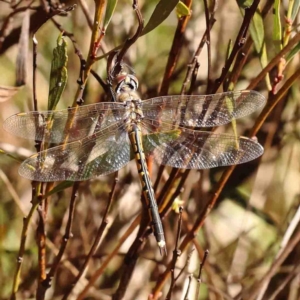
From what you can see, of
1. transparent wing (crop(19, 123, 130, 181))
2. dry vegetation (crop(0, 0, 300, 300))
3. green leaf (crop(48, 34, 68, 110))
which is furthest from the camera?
dry vegetation (crop(0, 0, 300, 300))

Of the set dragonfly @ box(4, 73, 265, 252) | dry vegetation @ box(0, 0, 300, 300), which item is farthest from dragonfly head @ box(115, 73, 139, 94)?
dry vegetation @ box(0, 0, 300, 300)

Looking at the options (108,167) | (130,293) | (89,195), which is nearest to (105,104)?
(108,167)

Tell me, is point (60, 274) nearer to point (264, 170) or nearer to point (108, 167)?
point (108, 167)

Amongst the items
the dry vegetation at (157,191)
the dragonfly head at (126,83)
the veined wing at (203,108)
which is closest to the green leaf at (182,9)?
the veined wing at (203,108)

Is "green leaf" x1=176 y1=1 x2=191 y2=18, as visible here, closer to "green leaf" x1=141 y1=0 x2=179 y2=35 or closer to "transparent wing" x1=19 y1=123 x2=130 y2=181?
"green leaf" x1=141 y1=0 x2=179 y2=35

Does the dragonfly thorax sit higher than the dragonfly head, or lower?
lower

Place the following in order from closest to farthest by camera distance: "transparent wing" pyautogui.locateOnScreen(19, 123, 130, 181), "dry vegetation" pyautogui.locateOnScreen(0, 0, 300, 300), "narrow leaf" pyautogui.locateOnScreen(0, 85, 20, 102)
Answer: "transparent wing" pyautogui.locateOnScreen(19, 123, 130, 181) → "narrow leaf" pyautogui.locateOnScreen(0, 85, 20, 102) → "dry vegetation" pyautogui.locateOnScreen(0, 0, 300, 300)

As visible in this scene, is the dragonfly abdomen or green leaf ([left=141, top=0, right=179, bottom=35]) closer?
green leaf ([left=141, top=0, right=179, bottom=35])

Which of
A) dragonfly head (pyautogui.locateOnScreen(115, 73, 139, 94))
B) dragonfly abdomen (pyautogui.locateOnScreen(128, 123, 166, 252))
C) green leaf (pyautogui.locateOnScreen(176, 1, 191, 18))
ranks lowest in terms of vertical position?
dragonfly abdomen (pyautogui.locateOnScreen(128, 123, 166, 252))
